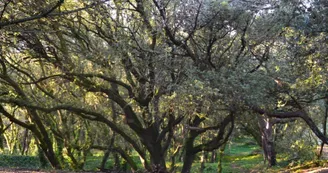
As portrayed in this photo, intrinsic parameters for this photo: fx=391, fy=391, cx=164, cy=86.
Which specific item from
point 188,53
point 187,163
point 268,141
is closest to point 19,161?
point 187,163

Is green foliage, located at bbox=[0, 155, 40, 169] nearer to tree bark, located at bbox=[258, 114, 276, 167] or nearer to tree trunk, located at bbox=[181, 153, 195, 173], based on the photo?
tree trunk, located at bbox=[181, 153, 195, 173]

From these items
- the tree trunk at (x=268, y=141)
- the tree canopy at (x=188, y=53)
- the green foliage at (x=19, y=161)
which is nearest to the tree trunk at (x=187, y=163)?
the tree canopy at (x=188, y=53)

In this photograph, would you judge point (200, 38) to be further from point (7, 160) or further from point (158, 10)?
point (7, 160)

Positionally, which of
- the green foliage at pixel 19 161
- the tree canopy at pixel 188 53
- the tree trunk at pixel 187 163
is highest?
the tree canopy at pixel 188 53

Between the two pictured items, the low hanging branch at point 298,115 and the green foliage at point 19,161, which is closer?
the low hanging branch at point 298,115

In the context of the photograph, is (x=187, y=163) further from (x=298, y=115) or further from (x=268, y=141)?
(x=268, y=141)

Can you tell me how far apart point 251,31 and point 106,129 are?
9239mm

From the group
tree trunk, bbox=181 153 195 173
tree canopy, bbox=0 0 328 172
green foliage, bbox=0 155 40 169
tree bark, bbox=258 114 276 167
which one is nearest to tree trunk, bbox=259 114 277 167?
tree bark, bbox=258 114 276 167

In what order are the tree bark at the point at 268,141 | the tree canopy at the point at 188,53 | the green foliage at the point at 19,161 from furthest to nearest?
the green foliage at the point at 19,161 → the tree bark at the point at 268,141 → the tree canopy at the point at 188,53

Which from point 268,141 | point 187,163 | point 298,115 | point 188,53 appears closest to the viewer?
point 298,115

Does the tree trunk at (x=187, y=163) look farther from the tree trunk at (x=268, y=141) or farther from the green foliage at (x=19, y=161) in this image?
the green foliage at (x=19, y=161)

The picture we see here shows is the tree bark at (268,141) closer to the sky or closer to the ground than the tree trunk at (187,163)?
closer to the sky

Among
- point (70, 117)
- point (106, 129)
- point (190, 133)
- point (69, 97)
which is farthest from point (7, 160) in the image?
point (190, 133)

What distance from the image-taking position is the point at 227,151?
41.6m
